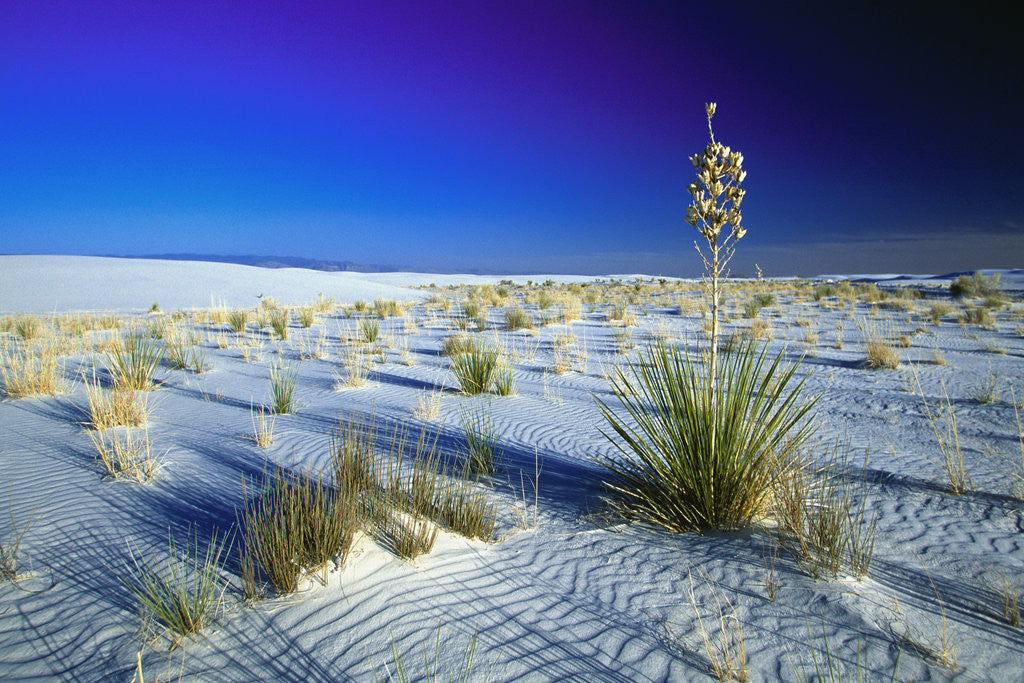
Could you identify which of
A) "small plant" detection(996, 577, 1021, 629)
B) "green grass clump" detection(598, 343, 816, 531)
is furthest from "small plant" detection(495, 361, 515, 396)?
"small plant" detection(996, 577, 1021, 629)

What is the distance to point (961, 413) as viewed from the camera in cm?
491

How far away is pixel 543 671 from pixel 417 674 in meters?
0.44

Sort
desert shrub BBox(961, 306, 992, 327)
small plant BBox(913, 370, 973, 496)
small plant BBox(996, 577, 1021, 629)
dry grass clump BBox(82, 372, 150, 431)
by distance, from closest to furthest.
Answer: small plant BBox(996, 577, 1021, 629) → small plant BBox(913, 370, 973, 496) → dry grass clump BBox(82, 372, 150, 431) → desert shrub BBox(961, 306, 992, 327)

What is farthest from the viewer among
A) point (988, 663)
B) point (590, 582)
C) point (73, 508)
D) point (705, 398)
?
point (73, 508)

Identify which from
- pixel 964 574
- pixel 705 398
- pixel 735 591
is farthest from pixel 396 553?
pixel 964 574

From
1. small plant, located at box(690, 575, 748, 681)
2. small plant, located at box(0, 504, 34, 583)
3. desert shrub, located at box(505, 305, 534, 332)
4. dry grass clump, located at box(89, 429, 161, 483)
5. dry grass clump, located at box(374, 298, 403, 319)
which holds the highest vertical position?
dry grass clump, located at box(374, 298, 403, 319)

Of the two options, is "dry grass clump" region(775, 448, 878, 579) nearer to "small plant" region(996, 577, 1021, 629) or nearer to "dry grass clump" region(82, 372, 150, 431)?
"small plant" region(996, 577, 1021, 629)

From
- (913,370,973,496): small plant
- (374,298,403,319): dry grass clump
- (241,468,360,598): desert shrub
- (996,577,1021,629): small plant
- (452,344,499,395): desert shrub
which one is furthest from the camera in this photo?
(374,298,403,319): dry grass clump

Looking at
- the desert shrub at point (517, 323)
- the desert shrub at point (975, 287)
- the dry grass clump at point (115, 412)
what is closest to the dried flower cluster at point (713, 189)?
the dry grass clump at point (115, 412)

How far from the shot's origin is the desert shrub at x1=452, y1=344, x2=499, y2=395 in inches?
245

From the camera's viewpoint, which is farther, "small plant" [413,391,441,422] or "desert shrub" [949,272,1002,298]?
"desert shrub" [949,272,1002,298]

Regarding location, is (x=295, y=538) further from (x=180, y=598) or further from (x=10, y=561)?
(x=10, y=561)

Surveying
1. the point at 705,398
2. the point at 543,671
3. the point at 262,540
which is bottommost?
the point at 543,671

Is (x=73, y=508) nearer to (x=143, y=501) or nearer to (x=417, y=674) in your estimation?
(x=143, y=501)
